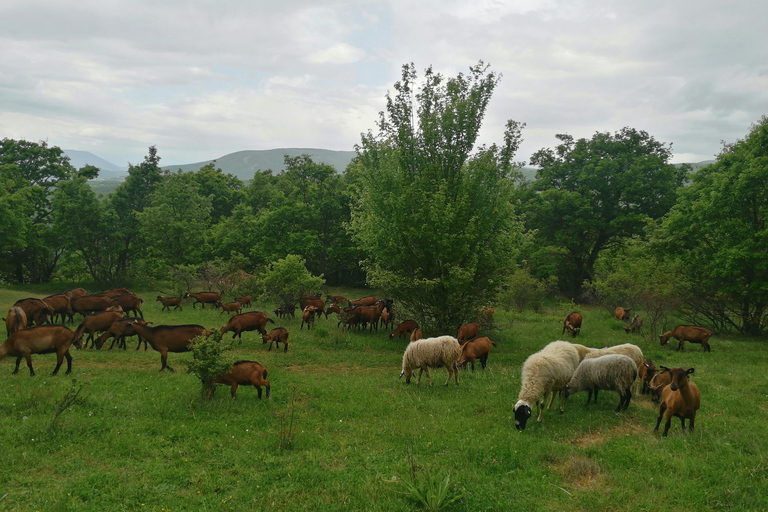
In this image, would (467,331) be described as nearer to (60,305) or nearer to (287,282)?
(287,282)

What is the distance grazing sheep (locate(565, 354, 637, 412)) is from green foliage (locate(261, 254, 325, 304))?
1739cm

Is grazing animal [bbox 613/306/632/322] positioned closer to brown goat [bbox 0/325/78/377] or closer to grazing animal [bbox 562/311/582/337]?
grazing animal [bbox 562/311/582/337]

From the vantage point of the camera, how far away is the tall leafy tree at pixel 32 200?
34812 mm

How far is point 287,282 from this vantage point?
25.7 metres

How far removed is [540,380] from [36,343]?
540 inches

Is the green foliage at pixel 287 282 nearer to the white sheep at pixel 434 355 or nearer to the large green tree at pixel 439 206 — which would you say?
the large green tree at pixel 439 206

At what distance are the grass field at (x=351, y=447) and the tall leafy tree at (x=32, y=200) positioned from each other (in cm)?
2858

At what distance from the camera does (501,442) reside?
8602 millimetres

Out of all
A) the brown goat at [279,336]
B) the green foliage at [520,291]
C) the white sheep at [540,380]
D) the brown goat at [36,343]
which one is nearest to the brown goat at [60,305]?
the brown goat at [36,343]

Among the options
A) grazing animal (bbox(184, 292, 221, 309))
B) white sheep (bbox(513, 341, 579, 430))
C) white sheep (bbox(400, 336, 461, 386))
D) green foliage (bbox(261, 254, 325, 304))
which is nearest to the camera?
white sheep (bbox(513, 341, 579, 430))

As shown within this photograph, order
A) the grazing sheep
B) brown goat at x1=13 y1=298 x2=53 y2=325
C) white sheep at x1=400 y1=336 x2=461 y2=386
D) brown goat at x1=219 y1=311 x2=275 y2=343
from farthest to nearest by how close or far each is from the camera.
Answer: brown goat at x1=13 y1=298 x2=53 y2=325, brown goat at x1=219 y1=311 x2=275 y2=343, white sheep at x1=400 y1=336 x2=461 y2=386, the grazing sheep

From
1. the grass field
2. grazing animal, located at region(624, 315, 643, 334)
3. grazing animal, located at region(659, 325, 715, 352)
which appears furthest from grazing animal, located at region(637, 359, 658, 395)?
grazing animal, located at region(624, 315, 643, 334)

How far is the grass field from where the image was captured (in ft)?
21.4

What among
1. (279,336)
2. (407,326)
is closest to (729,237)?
(407,326)
